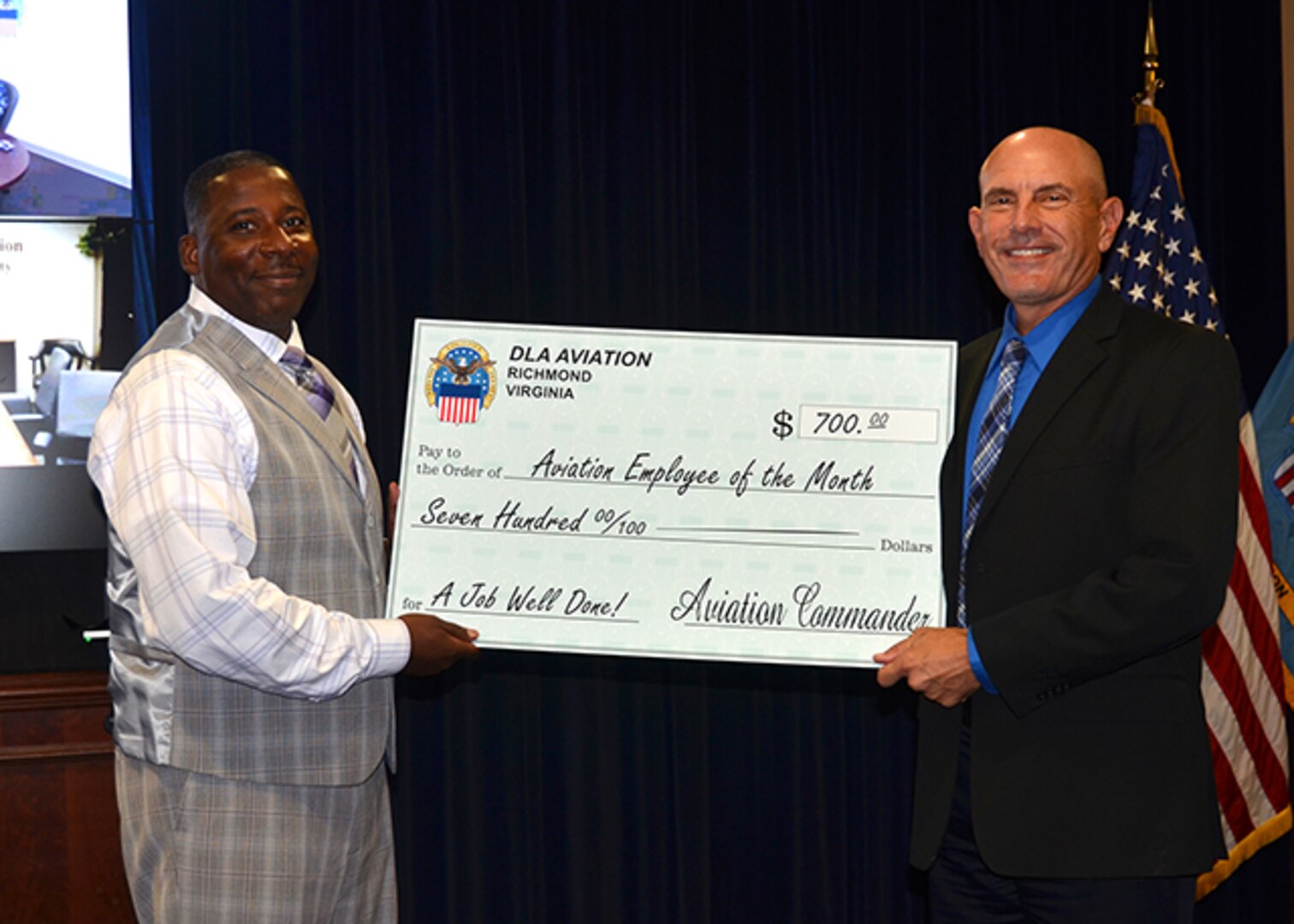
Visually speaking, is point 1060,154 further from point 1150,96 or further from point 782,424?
point 1150,96

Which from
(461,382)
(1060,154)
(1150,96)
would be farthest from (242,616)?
(1150,96)

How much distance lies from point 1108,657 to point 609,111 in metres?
2.34

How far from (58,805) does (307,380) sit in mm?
1614

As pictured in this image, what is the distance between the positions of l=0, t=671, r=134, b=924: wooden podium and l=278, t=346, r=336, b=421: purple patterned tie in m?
1.38

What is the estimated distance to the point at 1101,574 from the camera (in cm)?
190

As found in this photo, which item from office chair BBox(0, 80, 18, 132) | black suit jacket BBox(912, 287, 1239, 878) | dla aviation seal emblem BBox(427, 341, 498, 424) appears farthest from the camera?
office chair BBox(0, 80, 18, 132)

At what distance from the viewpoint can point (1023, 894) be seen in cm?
201

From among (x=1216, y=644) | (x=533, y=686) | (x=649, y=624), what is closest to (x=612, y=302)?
(x=533, y=686)

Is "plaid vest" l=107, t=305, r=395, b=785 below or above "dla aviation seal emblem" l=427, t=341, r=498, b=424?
below

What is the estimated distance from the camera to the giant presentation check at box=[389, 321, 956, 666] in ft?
7.11

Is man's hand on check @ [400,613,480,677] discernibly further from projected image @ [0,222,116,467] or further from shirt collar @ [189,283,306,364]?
projected image @ [0,222,116,467]

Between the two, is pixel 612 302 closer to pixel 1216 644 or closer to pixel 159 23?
pixel 159 23

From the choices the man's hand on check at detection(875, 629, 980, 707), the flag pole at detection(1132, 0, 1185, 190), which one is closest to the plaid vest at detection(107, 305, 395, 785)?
the man's hand on check at detection(875, 629, 980, 707)

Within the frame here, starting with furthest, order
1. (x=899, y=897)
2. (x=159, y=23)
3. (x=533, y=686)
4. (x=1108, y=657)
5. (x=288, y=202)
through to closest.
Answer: (x=899, y=897), (x=533, y=686), (x=159, y=23), (x=288, y=202), (x=1108, y=657)
